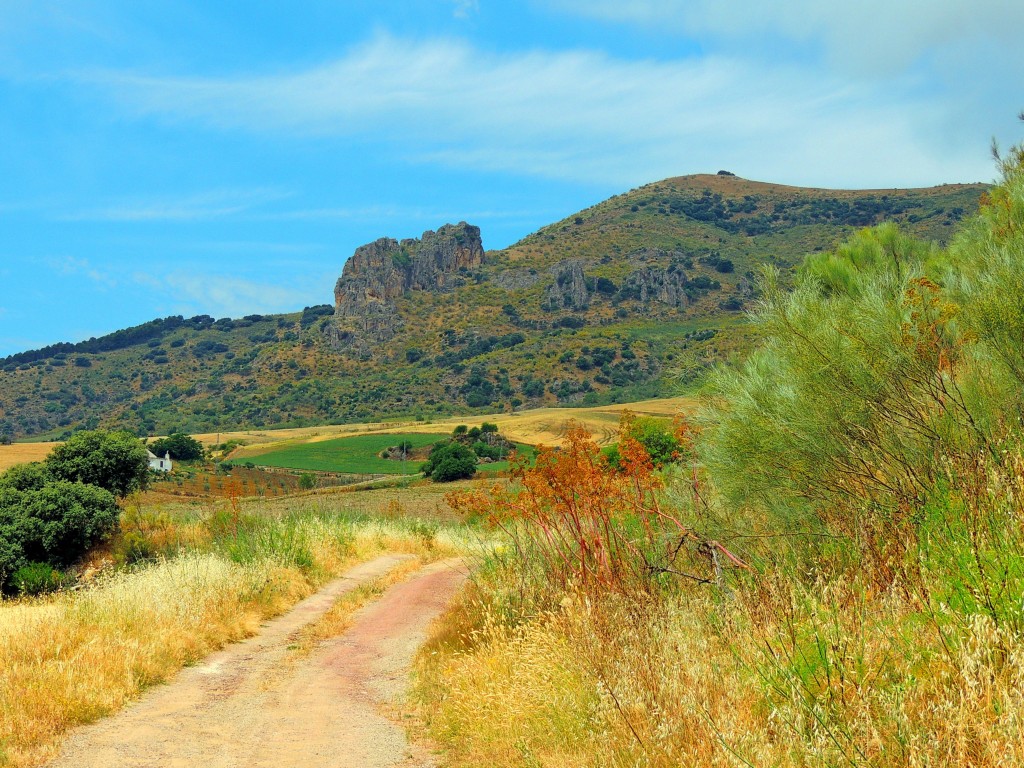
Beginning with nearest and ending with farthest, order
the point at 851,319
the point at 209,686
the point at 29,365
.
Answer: the point at 851,319 → the point at 209,686 → the point at 29,365

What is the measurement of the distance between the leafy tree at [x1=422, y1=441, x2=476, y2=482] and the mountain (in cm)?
4383

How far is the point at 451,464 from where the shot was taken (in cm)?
6169

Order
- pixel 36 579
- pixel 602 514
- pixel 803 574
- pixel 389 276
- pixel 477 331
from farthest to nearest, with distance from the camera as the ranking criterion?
pixel 389 276 < pixel 477 331 < pixel 36 579 < pixel 602 514 < pixel 803 574

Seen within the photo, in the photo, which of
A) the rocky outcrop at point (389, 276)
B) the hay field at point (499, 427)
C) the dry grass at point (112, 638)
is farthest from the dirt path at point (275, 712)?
the rocky outcrop at point (389, 276)

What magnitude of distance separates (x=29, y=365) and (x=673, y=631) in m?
184

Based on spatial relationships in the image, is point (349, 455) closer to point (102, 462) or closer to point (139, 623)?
point (102, 462)

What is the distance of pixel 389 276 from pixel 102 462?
138m

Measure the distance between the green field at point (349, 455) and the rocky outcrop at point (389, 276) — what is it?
49.8 m

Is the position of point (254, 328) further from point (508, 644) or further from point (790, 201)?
point (508, 644)

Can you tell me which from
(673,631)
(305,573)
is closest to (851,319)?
(673,631)

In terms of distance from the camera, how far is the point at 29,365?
16300 cm

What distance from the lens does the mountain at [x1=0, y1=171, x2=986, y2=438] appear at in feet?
401

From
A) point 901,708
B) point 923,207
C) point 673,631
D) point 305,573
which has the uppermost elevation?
point 923,207

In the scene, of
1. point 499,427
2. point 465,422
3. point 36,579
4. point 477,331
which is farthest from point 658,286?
point 36,579
